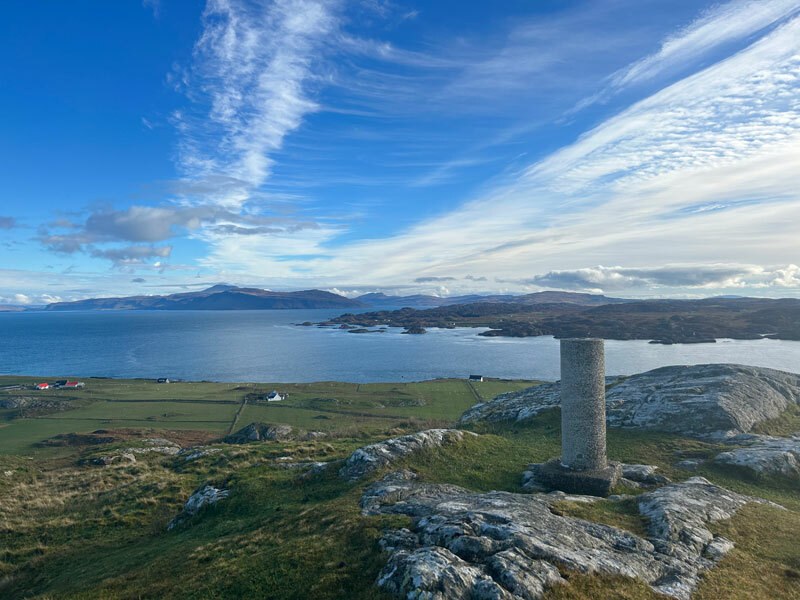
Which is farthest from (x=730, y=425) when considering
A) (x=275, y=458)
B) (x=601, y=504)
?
(x=275, y=458)

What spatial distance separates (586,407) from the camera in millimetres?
23234

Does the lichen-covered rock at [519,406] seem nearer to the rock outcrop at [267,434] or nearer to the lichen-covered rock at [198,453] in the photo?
the rock outcrop at [267,434]

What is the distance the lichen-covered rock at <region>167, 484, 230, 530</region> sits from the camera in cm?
2350

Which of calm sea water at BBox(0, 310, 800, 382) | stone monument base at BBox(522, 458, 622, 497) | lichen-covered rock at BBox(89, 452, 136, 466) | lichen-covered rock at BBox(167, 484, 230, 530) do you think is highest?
stone monument base at BBox(522, 458, 622, 497)

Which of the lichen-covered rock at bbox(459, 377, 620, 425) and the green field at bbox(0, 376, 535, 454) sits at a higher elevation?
the lichen-covered rock at bbox(459, 377, 620, 425)

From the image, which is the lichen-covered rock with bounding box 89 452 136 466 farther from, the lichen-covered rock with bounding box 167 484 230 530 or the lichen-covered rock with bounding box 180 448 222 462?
the lichen-covered rock with bounding box 167 484 230 530

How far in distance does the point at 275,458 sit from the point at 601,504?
21717mm

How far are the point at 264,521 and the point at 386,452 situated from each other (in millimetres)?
7738

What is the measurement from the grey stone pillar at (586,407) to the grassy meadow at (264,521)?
10.2 feet

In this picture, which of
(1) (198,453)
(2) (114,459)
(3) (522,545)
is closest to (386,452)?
(3) (522,545)

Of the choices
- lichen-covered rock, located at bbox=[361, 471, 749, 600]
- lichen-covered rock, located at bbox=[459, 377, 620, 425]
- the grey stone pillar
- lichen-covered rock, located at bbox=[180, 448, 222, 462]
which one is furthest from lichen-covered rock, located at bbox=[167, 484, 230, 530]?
lichen-covered rock, located at bbox=[459, 377, 620, 425]

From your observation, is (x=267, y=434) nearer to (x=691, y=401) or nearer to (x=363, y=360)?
(x=691, y=401)

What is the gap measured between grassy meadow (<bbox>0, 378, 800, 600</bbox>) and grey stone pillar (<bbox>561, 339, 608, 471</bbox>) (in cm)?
312

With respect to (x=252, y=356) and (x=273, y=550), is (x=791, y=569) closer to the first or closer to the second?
(x=273, y=550)
